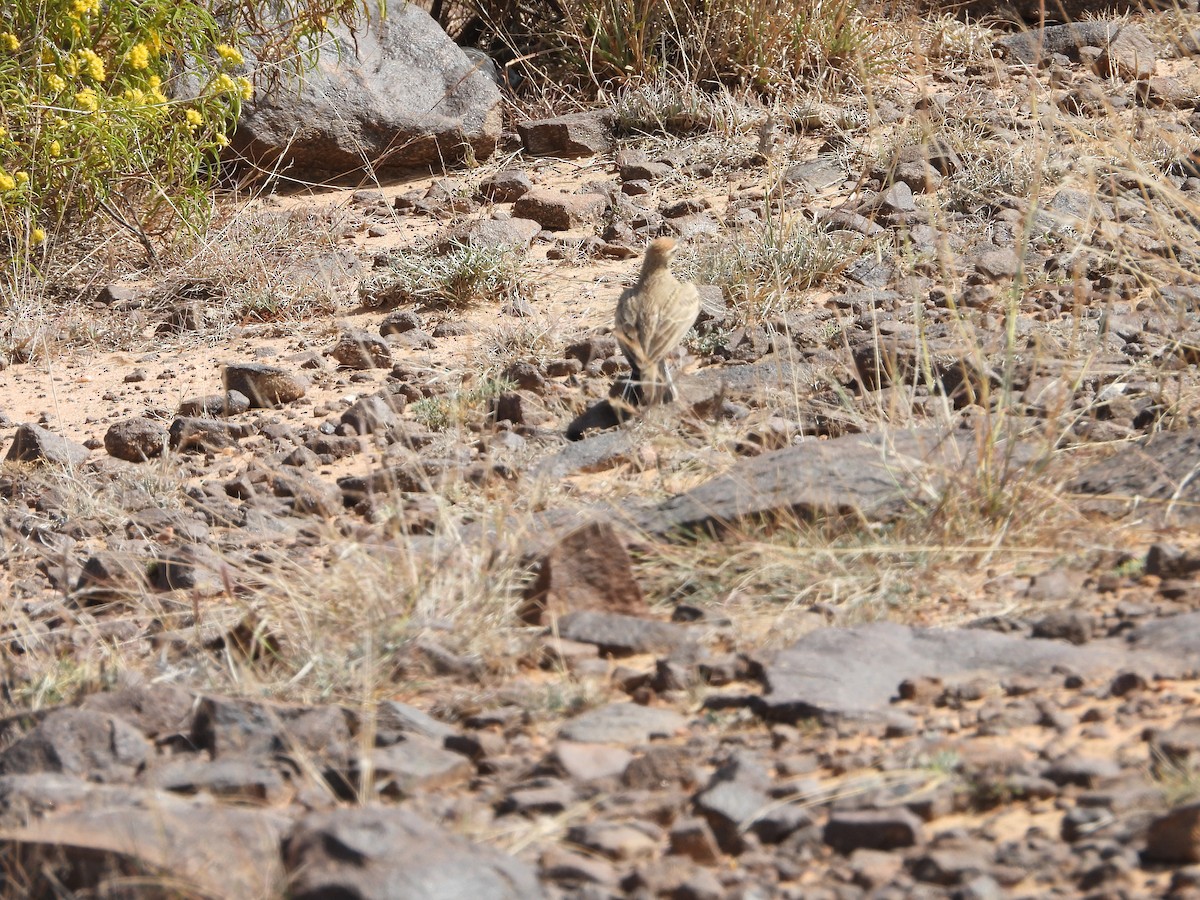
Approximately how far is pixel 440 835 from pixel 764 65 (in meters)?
7.15

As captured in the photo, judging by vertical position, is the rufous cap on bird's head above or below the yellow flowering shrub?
below

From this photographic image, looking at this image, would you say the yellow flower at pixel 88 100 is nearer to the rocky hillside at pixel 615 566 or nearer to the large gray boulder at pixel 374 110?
the rocky hillside at pixel 615 566

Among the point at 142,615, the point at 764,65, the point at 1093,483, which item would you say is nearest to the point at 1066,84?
the point at 764,65

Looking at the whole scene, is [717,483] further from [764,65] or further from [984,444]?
[764,65]

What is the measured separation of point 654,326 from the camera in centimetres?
532

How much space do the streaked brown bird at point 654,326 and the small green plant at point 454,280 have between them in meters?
1.40

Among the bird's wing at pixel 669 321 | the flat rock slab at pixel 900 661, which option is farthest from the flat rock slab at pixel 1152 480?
the bird's wing at pixel 669 321

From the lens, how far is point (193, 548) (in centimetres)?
450

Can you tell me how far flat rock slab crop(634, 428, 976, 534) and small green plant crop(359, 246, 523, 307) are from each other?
2.83 meters

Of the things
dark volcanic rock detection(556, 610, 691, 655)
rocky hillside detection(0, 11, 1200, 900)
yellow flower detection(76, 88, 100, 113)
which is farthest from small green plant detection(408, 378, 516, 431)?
yellow flower detection(76, 88, 100, 113)

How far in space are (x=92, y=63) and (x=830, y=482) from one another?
14.0 feet

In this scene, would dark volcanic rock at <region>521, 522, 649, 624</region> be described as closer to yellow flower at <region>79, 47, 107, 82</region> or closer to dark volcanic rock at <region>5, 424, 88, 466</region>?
dark volcanic rock at <region>5, 424, 88, 466</region>

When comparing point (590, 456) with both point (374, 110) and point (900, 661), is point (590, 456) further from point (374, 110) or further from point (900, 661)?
point (374, 110)

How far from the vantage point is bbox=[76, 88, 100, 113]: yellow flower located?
21.2ft
